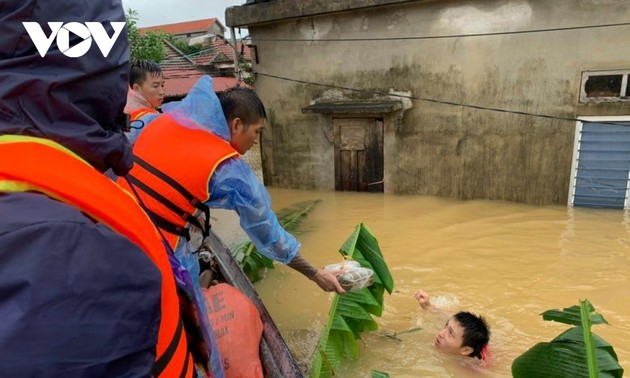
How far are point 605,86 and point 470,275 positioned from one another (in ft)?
13.1

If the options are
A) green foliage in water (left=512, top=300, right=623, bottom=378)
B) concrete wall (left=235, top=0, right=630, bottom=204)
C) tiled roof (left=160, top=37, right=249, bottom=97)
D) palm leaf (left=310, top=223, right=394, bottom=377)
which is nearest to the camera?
green foliage in water (left=512, top=300, right=623, bottom=378)

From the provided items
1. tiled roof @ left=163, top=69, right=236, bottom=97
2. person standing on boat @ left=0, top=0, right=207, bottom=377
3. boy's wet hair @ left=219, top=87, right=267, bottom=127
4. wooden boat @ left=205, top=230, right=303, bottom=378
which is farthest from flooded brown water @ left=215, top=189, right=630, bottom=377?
tiled roof @ left=163, top=69, right=236, bottom=97

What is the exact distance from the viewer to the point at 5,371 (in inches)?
25.3

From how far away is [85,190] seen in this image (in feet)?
2.64

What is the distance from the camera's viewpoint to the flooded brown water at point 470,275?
3725 millimetres

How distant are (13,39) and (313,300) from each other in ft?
13.7

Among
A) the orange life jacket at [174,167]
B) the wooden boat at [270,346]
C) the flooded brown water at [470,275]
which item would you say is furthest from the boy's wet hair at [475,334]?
the orange life jacket at [174,167]

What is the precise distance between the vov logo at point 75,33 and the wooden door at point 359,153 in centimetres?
770

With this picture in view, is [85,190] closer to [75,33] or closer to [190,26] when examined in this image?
[75,33]

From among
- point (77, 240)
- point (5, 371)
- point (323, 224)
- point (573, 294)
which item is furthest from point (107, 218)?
point (323, 224)

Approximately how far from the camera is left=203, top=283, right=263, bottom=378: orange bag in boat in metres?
2.66

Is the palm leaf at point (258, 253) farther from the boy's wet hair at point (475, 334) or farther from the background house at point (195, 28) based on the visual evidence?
the background house at point (195, 28)

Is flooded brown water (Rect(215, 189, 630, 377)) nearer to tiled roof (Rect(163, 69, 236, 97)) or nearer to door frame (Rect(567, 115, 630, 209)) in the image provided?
door frame (Rect(567, 115, 630, 209))

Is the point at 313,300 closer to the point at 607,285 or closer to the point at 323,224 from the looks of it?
the point at 323,224
